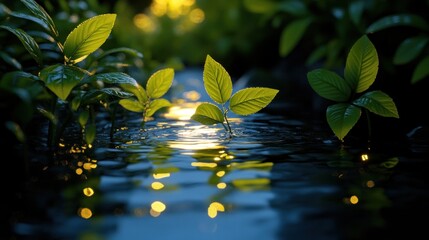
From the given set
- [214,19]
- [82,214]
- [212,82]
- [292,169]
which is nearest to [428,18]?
[212,82]

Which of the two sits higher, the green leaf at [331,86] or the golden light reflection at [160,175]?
the green leaf at [331,86]

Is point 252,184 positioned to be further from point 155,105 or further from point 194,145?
point 155,105

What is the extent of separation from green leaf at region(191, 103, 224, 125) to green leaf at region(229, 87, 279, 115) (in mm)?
59

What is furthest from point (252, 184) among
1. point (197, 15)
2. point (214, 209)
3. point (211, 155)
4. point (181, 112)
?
point (197, 15)

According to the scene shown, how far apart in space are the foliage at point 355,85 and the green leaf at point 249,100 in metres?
0.18

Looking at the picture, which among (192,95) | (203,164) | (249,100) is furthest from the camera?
(192,95)

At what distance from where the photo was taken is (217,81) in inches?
72.7

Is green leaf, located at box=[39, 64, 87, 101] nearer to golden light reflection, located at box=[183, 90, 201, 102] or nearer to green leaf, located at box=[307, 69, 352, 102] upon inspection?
green leaf, located at box=[307, 69, 352, 102]

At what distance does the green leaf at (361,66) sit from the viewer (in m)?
1.81

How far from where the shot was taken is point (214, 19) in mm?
6727

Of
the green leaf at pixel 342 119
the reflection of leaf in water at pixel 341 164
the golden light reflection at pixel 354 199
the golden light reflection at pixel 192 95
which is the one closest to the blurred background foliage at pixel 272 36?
the golden light reflection at pixel 192 95

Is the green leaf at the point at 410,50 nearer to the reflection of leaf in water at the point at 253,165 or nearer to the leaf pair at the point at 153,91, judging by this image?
the leaf pair at the point at 153,91

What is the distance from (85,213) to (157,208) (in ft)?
0.51

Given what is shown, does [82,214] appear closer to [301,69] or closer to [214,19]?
[301,69]
